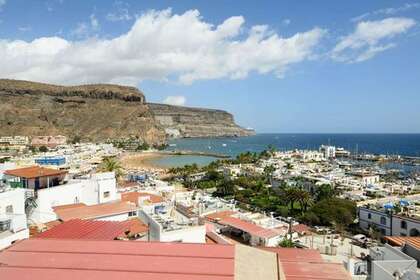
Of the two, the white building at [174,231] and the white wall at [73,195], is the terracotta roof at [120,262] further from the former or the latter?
the white wall at [73,195]

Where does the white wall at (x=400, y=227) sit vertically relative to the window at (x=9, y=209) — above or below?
below

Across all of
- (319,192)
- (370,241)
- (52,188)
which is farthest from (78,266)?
(319,192)

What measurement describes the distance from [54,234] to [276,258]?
7569mm

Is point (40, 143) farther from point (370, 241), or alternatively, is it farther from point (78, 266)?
point (78, 266)

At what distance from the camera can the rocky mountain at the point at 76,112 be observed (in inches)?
5871

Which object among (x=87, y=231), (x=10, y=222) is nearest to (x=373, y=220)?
(x=87, y=231)

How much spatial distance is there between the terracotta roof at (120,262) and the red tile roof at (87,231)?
254 cm

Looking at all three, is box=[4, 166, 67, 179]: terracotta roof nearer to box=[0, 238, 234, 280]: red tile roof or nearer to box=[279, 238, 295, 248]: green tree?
box=[0, 238, 234, 280]: red tile roof

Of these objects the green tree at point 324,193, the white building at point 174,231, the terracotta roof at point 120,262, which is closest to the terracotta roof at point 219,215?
the white building at point 174,231

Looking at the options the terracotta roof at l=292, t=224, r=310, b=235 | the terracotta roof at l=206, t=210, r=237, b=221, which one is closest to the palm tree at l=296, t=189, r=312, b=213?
the terracotta roof at l=292, t=224, r=310, b=235

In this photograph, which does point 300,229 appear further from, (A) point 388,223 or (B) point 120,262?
(B) point 120,262

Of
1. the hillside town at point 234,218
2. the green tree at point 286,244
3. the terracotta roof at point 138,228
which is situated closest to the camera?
the hillside town at point 234,218

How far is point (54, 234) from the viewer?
12688 millimetres

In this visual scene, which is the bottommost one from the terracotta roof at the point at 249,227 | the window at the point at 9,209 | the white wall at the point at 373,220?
the white wall at the point at 373,220
